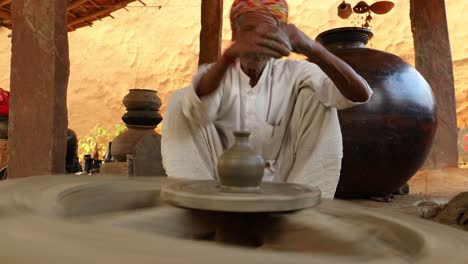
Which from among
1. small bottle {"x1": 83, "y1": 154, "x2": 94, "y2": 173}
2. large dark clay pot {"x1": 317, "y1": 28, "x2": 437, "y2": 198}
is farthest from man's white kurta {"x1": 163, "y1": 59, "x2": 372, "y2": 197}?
small bottle {"x1": 83, "y1": 154, "x2": 94, "y2": 173}

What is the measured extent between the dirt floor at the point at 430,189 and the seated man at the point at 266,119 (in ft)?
3.85

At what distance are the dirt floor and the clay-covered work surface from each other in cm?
203

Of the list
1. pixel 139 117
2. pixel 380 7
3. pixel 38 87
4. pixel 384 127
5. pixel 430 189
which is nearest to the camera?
pixel 38 87

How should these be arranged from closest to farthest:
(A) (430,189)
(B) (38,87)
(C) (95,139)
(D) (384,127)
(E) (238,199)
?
(E) (238,199)
(B) (38,87)
(D) (384,127)
(A) (430,189)
(C) (95,139)

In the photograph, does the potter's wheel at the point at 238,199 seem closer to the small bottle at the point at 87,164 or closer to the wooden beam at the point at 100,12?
the small bottle at the point at 87,164

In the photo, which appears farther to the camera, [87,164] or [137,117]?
[87,164]

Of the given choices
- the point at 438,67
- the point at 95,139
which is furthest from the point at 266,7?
the point at 95,139

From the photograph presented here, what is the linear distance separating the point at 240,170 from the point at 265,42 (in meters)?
0.56

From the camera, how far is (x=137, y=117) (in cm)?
446

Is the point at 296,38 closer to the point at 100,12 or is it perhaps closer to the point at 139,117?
the point at 139,117

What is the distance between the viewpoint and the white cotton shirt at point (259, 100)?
77.8 inches

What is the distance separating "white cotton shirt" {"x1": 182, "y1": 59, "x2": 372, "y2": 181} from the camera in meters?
1.98

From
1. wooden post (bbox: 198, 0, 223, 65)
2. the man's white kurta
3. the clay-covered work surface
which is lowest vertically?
the clay-covered work surface

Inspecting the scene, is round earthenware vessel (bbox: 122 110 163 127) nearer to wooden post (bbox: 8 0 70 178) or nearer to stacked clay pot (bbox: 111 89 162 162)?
stacked clay pot (bbox: 111 89 162 162)
